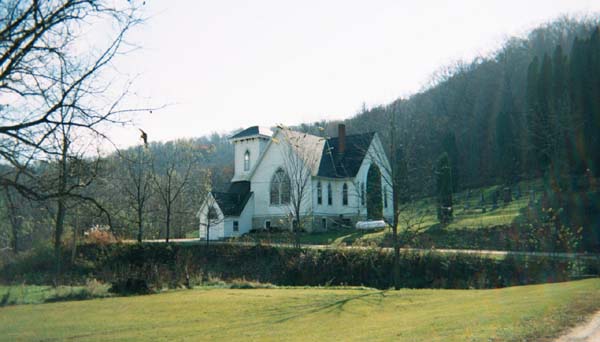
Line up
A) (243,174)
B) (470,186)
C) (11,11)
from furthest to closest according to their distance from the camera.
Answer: (470,186) → (243,174) → (11,11)

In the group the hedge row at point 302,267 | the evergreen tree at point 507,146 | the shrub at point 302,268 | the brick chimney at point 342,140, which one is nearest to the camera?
the shrub at point 302,268

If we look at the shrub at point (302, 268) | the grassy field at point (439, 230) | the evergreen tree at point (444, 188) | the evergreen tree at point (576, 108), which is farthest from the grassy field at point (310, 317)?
the evergreen tree at point (576, 108)

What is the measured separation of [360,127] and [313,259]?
4317cm

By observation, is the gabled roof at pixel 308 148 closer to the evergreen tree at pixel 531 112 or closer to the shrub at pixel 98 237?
the shrub at pixel 98 237

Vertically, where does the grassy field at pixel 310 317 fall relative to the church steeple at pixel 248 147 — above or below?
below

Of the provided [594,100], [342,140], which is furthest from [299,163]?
[594,100]

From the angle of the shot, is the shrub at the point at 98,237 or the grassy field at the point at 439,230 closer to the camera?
the grassy field at the point at 439,230

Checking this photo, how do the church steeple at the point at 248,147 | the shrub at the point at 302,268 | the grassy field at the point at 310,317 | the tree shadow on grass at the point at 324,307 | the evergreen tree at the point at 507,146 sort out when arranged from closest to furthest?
the grassy field at the point at 310,317
the tree shadow on grass at the point at 324,307
the shrub at the point at 302,268
the church steeple at the point at 248,147
the evergreen tree at the point at 507,146

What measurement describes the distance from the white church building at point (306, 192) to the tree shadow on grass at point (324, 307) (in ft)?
74.8

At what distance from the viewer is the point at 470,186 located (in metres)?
68.8

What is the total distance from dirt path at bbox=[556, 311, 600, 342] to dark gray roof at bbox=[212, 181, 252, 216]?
35.0 meters

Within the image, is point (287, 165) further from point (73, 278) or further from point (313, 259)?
point (73, 278)

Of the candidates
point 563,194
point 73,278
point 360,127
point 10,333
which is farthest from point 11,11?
point 360,127

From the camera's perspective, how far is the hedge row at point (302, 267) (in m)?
23.0
